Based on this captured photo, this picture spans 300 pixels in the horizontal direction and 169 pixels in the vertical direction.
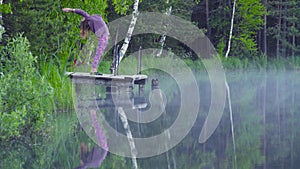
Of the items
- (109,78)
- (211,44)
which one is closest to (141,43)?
(211,44)

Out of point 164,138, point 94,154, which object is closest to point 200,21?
point 164,138

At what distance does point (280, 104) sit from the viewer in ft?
43.8

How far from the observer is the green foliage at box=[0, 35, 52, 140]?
312 inches

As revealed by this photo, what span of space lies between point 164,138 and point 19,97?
6.49 ft

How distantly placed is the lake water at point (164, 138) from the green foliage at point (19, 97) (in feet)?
0.82

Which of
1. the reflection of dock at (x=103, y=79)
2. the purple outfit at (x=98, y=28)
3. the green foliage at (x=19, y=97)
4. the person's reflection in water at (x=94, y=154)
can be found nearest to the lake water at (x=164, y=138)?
the person's reflection in water at (x=94, y=154)

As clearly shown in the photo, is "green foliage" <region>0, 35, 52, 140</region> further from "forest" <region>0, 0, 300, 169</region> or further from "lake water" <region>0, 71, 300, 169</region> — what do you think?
"lake water" <region>0, 71, 300, 169</region>

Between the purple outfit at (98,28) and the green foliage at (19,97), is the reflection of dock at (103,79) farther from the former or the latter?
the green foliage at (19,97)

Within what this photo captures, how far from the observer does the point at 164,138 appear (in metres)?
8.79

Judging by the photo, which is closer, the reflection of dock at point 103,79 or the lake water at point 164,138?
the lake water at point 164,138

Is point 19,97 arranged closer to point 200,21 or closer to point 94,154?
point 94,154

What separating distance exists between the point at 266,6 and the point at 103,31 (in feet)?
61.3

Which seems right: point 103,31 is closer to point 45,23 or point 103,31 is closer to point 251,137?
point 45,23

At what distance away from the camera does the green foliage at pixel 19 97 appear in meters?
7.92
